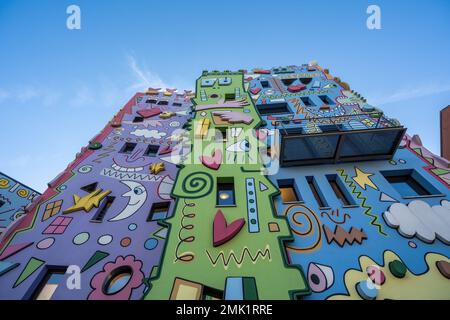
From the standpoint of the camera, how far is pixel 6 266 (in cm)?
755

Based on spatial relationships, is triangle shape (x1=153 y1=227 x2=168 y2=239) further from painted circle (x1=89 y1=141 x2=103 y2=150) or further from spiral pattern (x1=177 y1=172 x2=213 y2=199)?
painted circle (x1=89 y1=141 x2=103 y2=150)

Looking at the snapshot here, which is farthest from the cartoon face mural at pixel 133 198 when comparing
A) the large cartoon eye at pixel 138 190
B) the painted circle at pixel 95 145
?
the painted circle at pixel 95 145

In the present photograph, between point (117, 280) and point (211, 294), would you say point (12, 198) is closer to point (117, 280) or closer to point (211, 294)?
point (117, 280)

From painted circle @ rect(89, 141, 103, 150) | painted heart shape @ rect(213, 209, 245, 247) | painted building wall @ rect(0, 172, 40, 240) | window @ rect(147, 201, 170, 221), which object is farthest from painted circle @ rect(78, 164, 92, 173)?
painted heart shape @ rect(213, 209, 245, 247)

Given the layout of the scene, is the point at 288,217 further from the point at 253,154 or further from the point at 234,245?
the point at 253,154

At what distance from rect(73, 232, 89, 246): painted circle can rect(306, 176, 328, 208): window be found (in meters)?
9.74

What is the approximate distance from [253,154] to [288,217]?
3651mm

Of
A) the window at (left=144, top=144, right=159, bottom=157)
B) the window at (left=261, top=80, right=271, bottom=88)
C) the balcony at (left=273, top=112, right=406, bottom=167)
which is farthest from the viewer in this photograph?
the window at (left=261, top=80, right=271, bottom=88)

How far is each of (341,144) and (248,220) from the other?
5699mm

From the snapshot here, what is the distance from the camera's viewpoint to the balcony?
940cm

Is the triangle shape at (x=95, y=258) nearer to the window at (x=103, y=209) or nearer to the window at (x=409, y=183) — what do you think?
the window at (x=103, y=209)

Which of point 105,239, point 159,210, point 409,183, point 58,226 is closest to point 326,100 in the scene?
point 409,183

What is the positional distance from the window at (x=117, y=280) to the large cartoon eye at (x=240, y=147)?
6815mm
